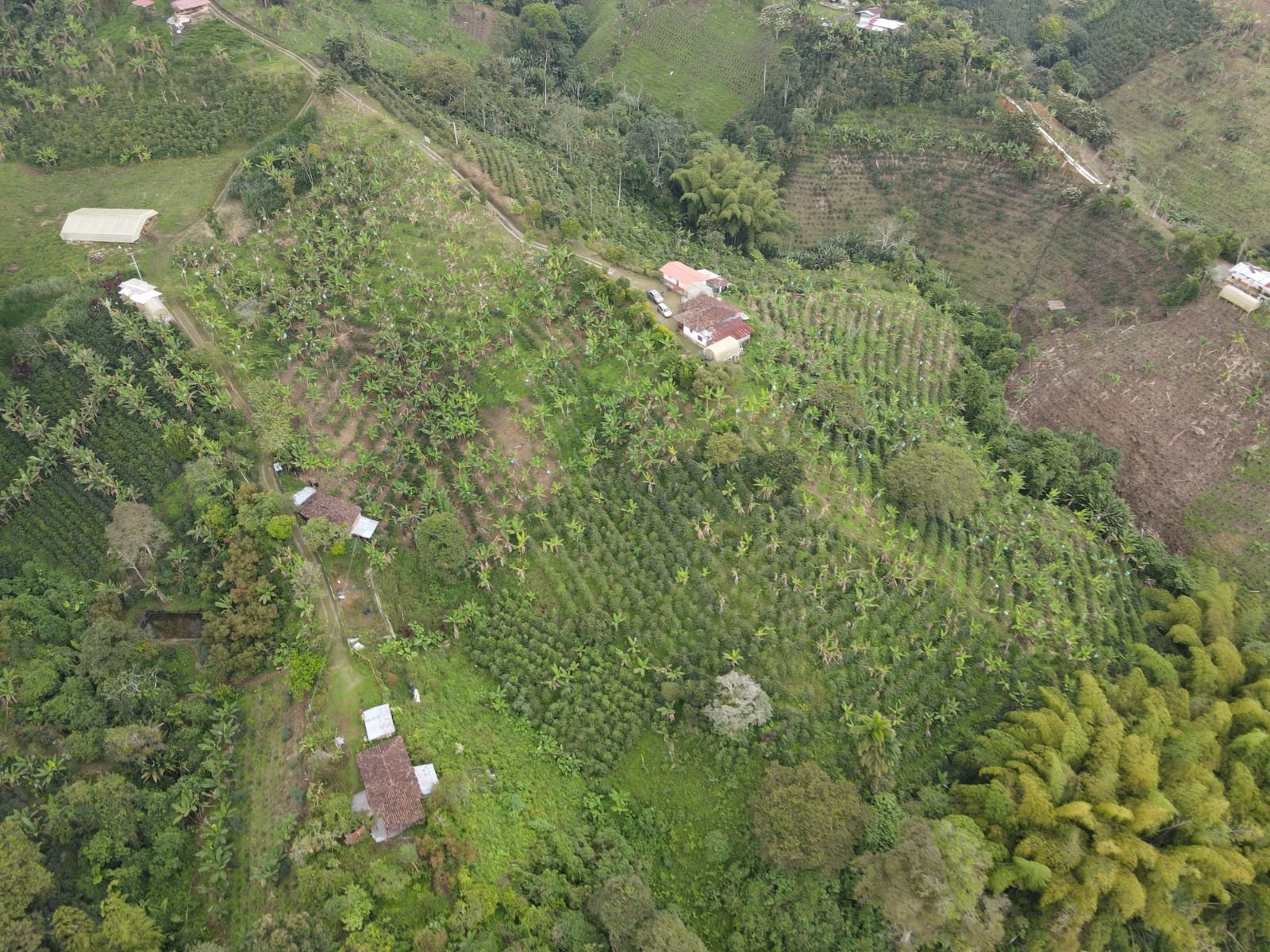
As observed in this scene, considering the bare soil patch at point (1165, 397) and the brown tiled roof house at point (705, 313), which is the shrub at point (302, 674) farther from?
the bare soil patch at point (1165, 397)

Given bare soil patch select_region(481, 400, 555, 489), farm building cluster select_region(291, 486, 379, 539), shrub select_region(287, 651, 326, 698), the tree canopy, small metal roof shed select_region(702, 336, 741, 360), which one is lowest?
shrub select_region(287, 651, 326, 698)

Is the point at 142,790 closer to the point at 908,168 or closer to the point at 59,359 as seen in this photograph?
the point at 59,359

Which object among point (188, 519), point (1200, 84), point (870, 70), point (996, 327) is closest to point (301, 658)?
point (188, 519)

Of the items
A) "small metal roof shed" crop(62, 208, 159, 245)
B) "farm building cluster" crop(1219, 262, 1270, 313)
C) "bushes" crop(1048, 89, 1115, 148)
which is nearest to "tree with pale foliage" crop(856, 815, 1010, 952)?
"farm building cluster" crop(1219, 262, 1270, 313)

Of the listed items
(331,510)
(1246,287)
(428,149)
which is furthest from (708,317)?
(1246,287)

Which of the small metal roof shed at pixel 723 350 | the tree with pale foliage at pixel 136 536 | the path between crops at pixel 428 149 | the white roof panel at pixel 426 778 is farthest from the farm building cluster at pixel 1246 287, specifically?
the tree with pale foliage at pixel 136 536

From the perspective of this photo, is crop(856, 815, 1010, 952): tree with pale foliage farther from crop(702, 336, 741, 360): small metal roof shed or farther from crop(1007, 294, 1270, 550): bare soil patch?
crop(1007, 294, 1270, 550): bare soil patch
